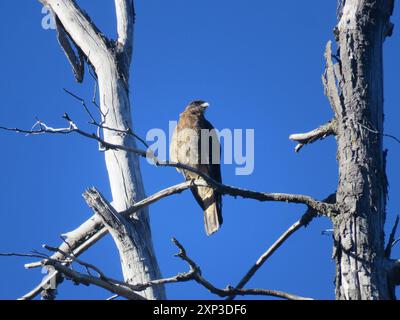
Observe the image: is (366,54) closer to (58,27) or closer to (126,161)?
(126,161)

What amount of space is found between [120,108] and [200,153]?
2151 millimetres

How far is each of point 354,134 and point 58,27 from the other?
383 centimetres

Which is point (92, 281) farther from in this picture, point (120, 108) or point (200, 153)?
point (200, 153)

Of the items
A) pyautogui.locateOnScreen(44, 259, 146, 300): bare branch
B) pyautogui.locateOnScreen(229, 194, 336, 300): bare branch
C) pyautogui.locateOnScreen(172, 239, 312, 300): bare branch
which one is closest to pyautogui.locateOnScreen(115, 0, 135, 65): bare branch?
pyautogui.locateOnScreen(229, 194, 336, 300): bare branch

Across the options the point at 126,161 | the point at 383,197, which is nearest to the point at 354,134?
the point at 383,197

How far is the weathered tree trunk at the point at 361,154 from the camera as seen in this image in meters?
4.33

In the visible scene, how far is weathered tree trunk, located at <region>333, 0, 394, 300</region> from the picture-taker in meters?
4.33

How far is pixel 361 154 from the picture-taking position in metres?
4.57

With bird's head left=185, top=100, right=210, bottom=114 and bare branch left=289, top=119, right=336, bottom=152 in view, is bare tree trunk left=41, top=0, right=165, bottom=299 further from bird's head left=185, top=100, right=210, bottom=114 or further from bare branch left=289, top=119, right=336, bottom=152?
bird's head left=185, top=100, right=210, bottom=114

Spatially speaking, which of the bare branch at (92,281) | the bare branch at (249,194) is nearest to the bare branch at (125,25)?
the bare branch at (249,194)

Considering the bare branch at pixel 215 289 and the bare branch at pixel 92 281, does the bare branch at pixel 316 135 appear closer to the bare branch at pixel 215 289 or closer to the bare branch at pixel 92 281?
the bare branch at pixel 215 289

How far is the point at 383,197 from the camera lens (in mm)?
4543

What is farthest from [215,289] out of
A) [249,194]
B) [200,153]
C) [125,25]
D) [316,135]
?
[200,153]

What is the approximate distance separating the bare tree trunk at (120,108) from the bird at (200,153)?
A: 5.80 feet
